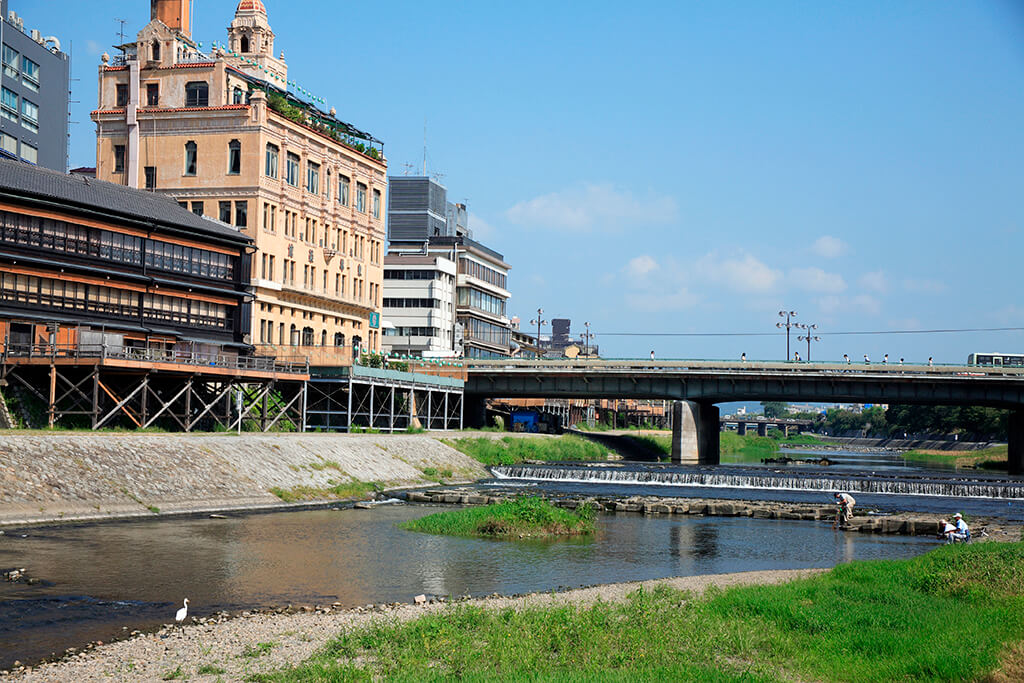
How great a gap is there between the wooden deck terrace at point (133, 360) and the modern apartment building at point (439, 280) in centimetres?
6983

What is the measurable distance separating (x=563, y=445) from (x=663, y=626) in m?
84.6

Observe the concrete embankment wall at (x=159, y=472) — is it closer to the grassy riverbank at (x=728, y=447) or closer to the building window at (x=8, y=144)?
the grassy riverbank at (x=728, y=447)

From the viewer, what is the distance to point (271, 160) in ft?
309

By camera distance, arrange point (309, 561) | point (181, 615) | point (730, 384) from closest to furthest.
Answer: point (181, 615) < point (309, 561) < point (730, 384)

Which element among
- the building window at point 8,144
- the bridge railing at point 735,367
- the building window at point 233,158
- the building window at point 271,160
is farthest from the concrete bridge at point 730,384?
the building window at point 8,144

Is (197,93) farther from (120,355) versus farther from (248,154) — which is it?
(120,355)

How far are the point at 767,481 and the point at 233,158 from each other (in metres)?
54.4

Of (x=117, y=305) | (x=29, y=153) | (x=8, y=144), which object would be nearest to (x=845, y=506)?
(x=117, y=305)

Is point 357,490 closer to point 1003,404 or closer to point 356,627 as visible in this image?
point 356,627

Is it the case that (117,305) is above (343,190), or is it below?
below

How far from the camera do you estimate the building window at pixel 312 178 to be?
101 meters

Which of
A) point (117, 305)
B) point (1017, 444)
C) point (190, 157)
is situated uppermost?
point (190, 157)

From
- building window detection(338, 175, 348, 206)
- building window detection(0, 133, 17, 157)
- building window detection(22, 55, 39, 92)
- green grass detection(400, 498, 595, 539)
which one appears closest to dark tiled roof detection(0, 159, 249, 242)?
building window detection(338, 175, 348, 206)

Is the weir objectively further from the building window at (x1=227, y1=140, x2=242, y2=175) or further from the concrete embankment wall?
the building window at (x1=227, y1=140, x2=242, y2=175)
